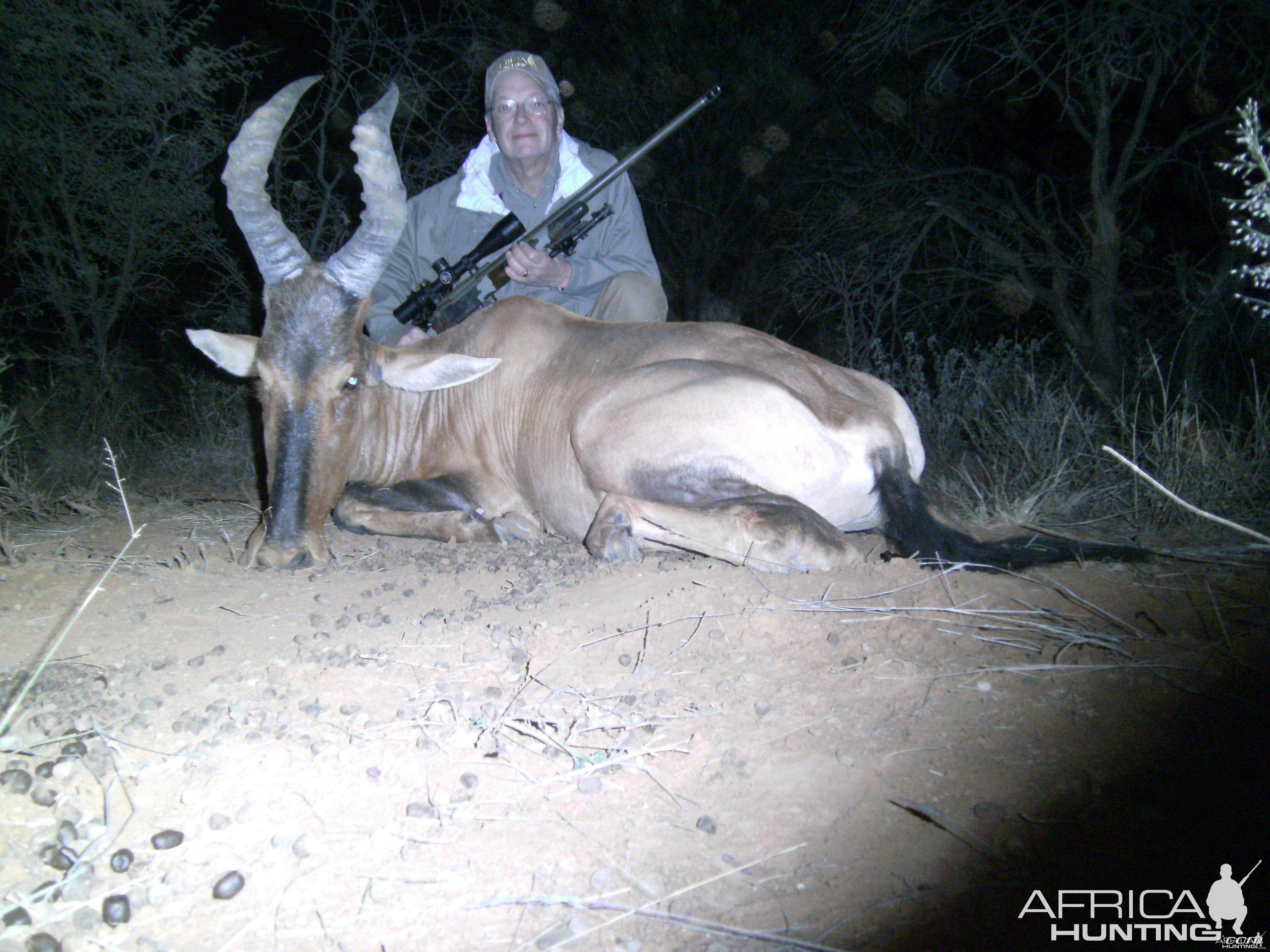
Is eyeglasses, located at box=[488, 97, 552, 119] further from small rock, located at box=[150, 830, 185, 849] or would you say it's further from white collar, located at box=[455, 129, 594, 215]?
small rock, located at box=[150, 830, 185, 849]

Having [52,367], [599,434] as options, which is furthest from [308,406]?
[52,367]

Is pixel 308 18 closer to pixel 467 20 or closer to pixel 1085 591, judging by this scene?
pixel 467 20

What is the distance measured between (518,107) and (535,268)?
1.34m

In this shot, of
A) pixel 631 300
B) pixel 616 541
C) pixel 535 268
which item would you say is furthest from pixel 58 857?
pixel 631 300

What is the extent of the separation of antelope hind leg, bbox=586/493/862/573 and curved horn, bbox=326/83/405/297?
1764 millimetres

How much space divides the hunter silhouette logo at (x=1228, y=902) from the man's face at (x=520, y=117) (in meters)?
5.40

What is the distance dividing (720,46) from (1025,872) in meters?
13.7

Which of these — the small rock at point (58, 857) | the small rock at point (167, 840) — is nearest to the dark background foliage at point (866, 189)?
the small rock at point (58, 857)

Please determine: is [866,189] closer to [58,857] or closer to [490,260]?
[490,260]

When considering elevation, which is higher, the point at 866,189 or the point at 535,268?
the point at 866,189

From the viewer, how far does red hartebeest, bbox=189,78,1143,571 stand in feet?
10.7

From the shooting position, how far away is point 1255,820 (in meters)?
1.58

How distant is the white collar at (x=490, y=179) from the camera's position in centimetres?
552

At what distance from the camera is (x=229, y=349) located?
13.3 feet
